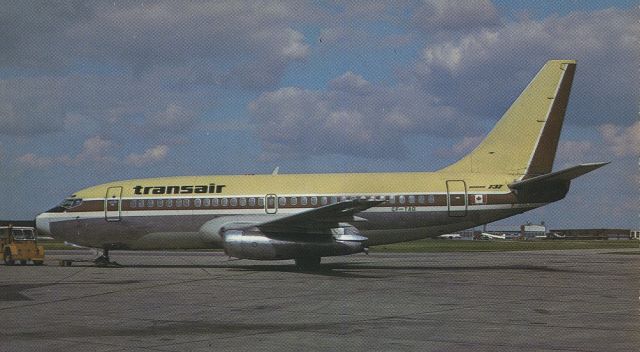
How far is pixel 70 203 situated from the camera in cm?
3219

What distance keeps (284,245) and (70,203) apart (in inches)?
418

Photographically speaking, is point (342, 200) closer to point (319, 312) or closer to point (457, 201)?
point (457, 201)

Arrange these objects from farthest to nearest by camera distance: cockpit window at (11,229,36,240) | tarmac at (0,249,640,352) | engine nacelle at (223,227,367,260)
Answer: cockpit window at (11,229,36,240) → engine nacelle at (223,227,367,260) → tarmac at (0,249,640,352)

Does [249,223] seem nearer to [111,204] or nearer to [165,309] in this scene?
[111,204]

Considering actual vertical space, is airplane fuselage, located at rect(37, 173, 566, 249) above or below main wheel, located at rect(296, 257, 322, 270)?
above

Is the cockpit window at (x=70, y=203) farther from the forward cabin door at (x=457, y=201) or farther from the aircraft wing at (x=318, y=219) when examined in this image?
the forward cabin door at (x=457, y=201)

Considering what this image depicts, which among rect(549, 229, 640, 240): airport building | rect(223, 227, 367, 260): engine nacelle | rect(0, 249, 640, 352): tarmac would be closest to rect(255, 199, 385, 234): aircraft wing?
rect(223, 227, 367, 260): engine nacelle

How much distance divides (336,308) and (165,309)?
3.46 metres

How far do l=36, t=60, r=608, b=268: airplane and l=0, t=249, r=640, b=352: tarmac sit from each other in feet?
10.3

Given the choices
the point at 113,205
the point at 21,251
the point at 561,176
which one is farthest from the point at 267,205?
the point at 21,251

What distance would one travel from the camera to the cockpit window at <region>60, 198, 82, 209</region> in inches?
1260

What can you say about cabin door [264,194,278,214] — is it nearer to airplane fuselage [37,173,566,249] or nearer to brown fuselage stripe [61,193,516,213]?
airplane fuselage [37,173,566,249]

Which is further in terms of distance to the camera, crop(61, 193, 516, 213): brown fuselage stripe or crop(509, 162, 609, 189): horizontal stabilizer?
crop(61, 193, 516, 213): brown fuselage stripe

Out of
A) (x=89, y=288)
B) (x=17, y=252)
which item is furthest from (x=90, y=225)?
(x=89, y=288)
